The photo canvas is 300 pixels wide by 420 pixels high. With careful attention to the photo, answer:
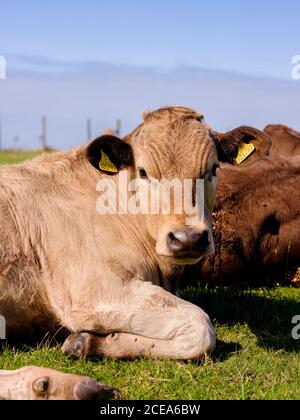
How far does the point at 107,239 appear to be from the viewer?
6.86 meters

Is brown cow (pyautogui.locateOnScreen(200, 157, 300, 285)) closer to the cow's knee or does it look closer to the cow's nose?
the cow's knee

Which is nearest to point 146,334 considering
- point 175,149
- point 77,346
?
point 77,346

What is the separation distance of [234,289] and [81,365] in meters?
3.44

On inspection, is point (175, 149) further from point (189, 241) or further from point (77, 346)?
point (77, 346)

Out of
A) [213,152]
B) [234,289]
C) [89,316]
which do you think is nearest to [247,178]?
[234,289]

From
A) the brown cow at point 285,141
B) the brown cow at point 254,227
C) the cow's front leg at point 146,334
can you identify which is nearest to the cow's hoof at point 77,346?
the cow's front leg at point 146,334

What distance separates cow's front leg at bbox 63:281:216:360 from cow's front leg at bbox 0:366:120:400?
2.79 ft

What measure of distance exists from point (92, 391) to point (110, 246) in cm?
178

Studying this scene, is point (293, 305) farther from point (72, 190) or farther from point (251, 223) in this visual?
point (72, 190)

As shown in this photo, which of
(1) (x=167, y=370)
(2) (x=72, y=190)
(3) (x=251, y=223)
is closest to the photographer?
(1) (x=167, y=370)

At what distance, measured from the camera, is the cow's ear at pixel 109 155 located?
7.02 m

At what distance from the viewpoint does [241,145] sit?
7.46 metres

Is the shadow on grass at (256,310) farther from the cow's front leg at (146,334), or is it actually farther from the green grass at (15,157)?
the green grass at (15,157)

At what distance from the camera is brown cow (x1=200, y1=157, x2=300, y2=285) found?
9445 mm
